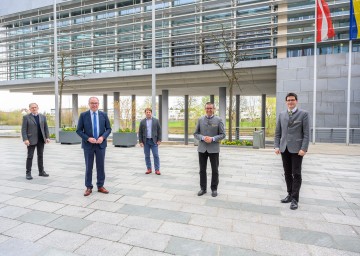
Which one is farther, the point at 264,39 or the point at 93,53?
the point at 93,53

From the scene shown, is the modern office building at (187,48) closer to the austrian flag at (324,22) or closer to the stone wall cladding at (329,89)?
the stone wall cladding at (329,89)

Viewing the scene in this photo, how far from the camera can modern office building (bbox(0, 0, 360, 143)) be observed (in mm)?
15105

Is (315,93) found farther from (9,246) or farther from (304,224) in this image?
(9,246)

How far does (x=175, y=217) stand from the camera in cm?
396

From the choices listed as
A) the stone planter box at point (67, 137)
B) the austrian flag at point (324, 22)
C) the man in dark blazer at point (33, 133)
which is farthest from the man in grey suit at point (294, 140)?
the stone planter box at point (67, 137)

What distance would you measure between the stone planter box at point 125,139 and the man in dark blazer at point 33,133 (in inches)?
296

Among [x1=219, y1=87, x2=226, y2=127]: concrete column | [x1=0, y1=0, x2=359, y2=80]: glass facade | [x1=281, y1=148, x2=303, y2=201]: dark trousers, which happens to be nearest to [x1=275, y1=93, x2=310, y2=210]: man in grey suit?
[x1=281, y1=148, x2=303, y2=201]: dark trousers

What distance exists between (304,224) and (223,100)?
1980 cm

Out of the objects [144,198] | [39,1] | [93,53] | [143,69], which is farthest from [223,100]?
[39,1]

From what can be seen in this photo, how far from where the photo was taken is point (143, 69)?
20.2 meters

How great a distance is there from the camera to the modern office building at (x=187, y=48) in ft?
49.6

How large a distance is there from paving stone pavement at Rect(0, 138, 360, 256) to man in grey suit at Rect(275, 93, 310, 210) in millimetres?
477

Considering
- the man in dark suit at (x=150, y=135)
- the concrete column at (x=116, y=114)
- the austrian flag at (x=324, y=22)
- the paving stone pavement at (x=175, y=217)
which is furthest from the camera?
the concrete column at (x=116, y=114)

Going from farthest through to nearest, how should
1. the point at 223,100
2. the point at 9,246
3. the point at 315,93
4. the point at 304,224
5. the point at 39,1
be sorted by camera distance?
the point at 39,1, the point at 223,100, the point at 315,93, the point at 304,224, the point at 9,246
